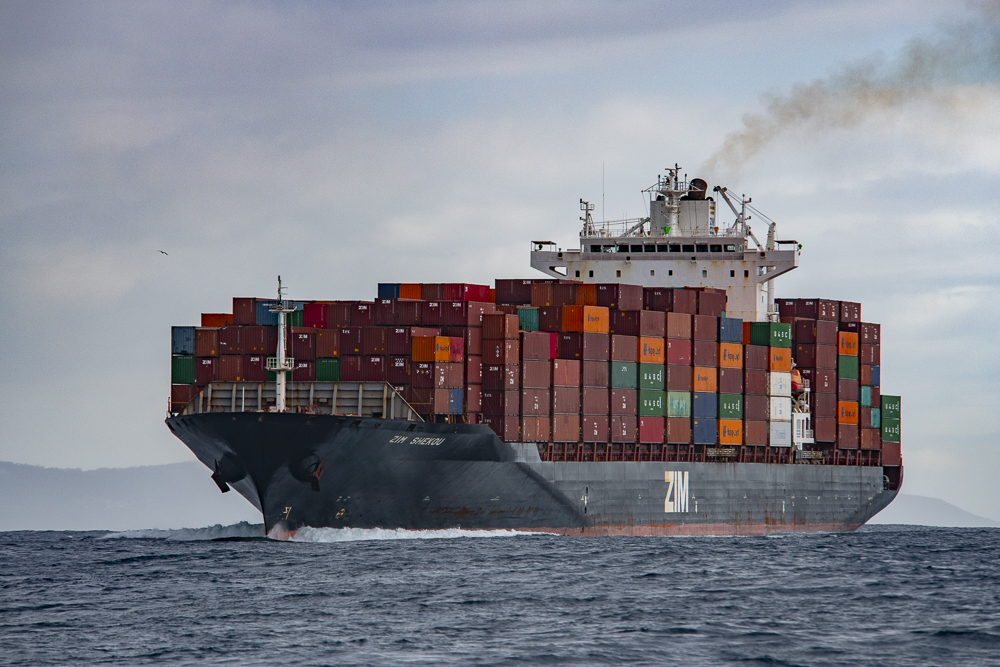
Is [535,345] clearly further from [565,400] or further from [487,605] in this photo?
[487,605]

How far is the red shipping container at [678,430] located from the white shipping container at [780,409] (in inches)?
224

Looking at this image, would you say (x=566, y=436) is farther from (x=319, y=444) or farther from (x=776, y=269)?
(x=776, y=269)

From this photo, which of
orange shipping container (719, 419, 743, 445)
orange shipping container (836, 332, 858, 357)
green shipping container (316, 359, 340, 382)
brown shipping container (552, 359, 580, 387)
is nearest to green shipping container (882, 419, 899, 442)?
orange shipping container (836, 332, 858, 357)

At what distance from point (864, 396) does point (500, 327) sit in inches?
1053

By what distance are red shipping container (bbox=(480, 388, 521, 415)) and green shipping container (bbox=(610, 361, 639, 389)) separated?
19.1 ft

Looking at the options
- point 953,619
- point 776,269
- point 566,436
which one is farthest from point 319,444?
point 776,269

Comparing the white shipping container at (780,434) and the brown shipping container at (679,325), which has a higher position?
the brown shipping container at (679,325)

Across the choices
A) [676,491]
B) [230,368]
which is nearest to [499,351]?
[230,368]

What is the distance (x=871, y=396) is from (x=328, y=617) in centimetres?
4551

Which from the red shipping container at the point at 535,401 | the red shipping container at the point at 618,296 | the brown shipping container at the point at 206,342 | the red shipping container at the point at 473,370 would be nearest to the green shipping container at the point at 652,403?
the red shipping container at the point at 618,296

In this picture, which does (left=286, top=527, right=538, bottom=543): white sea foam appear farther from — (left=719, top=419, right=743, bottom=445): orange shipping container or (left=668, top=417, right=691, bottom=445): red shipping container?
(left=719, top=419, right=743, bottom=445): orange shipping container

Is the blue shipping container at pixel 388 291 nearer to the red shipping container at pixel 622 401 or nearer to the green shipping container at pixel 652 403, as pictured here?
the red shipping container at pixel 622 401

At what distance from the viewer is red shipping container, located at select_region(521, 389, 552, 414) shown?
4991cm

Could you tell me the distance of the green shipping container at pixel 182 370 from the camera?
50438 mm
